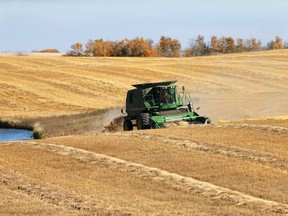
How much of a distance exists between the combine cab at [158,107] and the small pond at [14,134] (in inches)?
333

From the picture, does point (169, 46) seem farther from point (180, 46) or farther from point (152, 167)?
point (152, 167)

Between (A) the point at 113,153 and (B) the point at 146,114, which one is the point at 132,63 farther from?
(A) the point at 113,153

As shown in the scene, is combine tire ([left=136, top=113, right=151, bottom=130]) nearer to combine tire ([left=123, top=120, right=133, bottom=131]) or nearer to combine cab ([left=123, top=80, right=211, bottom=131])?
combine cab ([left=123, top=80, right=211, bottom=131])

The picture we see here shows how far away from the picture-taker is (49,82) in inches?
2581

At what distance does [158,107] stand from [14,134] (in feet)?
40.3

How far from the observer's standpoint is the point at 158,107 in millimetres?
36656

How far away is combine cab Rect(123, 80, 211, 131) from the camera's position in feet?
118

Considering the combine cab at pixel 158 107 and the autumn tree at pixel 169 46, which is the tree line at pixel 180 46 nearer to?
the autumn tree at pixel 169 46

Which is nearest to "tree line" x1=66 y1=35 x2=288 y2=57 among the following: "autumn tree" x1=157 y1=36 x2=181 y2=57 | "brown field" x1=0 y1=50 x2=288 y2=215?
"autumn tree" x1=157 y1=36 x2=181 y2=57

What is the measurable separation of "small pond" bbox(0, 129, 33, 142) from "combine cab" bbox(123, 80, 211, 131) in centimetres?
846

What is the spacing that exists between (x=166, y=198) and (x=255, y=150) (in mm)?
7908

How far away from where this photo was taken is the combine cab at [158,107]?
1420 inches

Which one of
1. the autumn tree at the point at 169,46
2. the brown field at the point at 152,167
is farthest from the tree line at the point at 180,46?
the brown field at the point at 152,167

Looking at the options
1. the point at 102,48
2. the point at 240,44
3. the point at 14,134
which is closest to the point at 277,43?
the point at 240,44
